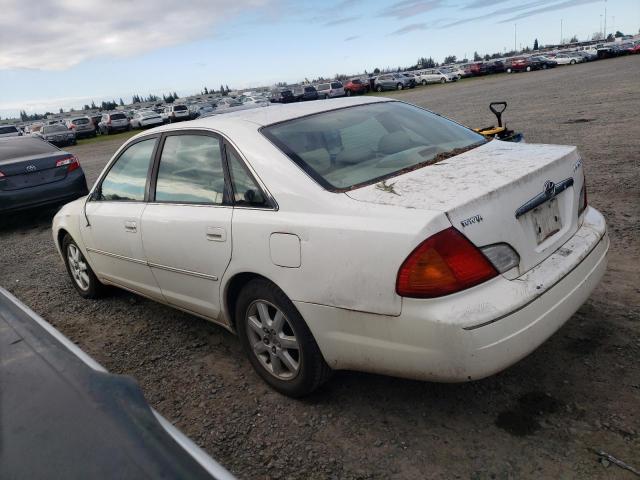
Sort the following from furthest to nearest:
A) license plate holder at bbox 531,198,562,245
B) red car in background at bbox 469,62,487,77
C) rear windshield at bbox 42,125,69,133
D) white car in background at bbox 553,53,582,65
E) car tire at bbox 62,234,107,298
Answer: red car in background at bbox 469,62,487,77
white car in background at bbox 553,53,582,65
rear windshield at bbox 42,125,69,133
car tire at bbox 62,234,107,298
license plate holder at bbox 531,198,562,245

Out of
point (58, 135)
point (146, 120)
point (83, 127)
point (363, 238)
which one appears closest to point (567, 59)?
point (146, 120)

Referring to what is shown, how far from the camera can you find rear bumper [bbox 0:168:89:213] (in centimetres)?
825

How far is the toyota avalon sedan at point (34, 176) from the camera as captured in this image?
326 inches

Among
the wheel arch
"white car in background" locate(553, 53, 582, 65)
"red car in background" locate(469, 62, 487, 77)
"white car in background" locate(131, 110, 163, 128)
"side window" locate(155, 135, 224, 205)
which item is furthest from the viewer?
"red car in background" locate(469, 62, 487, 77)

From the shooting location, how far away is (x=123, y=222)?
3.84 m

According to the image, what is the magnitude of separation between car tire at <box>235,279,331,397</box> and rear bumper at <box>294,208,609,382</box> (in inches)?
4.5

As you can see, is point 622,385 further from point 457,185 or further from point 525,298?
point 457,185

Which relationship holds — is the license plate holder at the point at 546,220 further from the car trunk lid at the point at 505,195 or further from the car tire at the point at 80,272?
the car tire at the point at 80,272

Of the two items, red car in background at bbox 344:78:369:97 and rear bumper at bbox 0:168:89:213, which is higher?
rear bumper at bbox 0:168:89:213

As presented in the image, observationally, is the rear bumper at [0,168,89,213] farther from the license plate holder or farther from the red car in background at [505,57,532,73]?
the red car in background at [505,57,532,73]

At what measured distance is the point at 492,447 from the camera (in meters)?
2.38

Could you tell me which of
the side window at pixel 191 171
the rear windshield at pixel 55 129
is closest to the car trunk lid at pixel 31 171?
the side window at pixel 191 171

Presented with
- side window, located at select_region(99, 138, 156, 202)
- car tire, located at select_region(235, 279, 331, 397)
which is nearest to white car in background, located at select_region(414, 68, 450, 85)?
side window, located at select_region(99, 138, 156, 202)

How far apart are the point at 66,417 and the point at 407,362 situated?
4.46 ft
